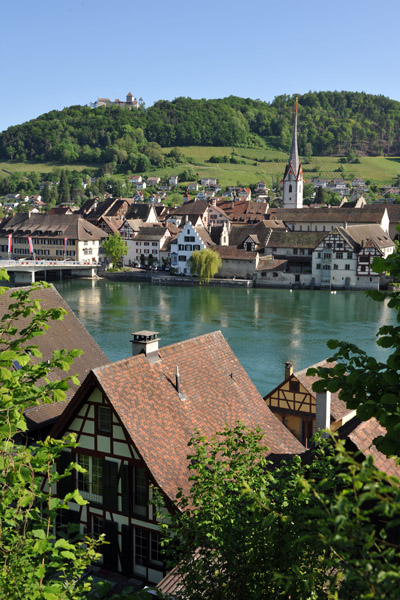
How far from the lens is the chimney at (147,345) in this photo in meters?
12.3

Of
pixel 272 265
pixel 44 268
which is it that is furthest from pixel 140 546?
pixel 44 268

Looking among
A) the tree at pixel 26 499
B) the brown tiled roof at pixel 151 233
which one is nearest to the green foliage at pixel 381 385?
the tree at pixel 26 499

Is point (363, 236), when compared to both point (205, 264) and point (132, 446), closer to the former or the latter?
point (205, 264)

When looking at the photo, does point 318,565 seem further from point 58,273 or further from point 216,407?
point 58,273

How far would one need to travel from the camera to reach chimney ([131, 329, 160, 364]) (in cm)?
1227

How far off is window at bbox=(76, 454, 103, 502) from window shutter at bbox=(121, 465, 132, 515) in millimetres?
517

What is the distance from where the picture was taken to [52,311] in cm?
616

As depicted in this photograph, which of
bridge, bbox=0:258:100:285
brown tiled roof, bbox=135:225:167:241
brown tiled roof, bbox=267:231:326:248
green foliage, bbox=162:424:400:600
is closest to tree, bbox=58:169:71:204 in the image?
brown tiled roof, bbox=135:225:167:241

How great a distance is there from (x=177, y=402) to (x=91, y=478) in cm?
205

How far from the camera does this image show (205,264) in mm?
72938

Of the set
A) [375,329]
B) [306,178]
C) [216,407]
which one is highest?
[306,178]

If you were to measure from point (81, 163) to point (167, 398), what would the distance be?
7663 inches

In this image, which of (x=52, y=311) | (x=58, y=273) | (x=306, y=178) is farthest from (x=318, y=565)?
(x=306, y=178)

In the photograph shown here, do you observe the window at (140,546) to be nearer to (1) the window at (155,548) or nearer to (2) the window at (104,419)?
(1) the window at (155,548)
